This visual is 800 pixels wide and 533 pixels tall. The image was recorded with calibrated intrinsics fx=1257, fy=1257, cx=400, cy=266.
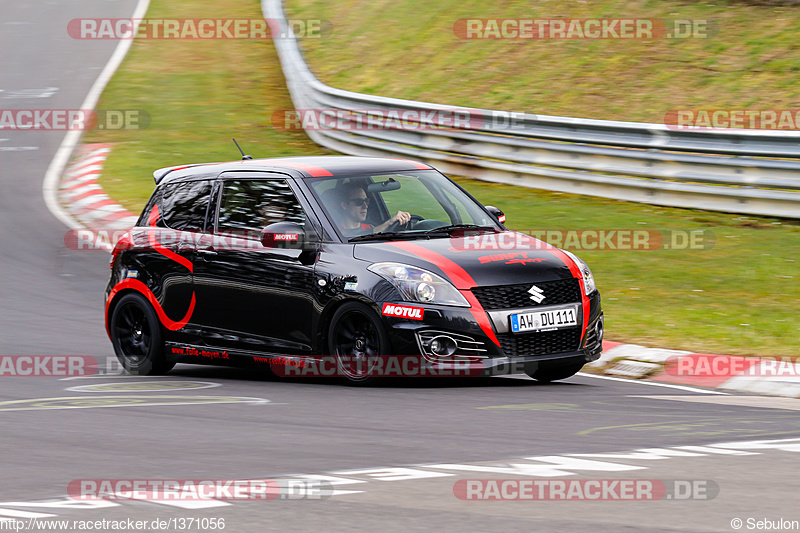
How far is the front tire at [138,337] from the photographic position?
33.1 ft

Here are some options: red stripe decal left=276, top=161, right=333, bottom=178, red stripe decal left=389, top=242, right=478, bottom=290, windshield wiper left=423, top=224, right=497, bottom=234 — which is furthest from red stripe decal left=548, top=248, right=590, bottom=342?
red stripe decal left=276, top=161, right=333, bottom=178

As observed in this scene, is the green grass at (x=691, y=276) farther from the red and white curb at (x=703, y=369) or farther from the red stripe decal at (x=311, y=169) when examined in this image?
the red stripe decal at (x=311, y=169)

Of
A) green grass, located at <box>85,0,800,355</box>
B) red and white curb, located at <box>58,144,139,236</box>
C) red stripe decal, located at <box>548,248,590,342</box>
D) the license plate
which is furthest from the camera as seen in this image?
red and white curb, located at <box>58,144,139,236</box>

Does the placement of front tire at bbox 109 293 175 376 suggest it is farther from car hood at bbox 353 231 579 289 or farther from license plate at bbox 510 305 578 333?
license plate at bbox 510 305 578 333

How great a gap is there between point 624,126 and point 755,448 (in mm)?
11084

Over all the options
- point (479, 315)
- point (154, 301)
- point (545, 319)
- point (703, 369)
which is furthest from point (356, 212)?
point (703, 369)

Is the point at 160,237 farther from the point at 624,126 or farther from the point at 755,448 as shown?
the point at 624,126

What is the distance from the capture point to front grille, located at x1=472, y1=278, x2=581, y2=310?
27.7 feet

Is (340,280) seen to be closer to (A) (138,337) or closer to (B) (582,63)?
(A) (138,337)

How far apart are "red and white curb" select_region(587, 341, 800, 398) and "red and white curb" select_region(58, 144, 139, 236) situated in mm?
8402

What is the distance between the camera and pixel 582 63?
2231cm

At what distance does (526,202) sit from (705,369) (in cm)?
836

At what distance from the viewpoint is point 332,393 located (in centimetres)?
859

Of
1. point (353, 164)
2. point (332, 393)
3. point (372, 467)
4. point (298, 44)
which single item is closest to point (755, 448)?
point (372, 467)
